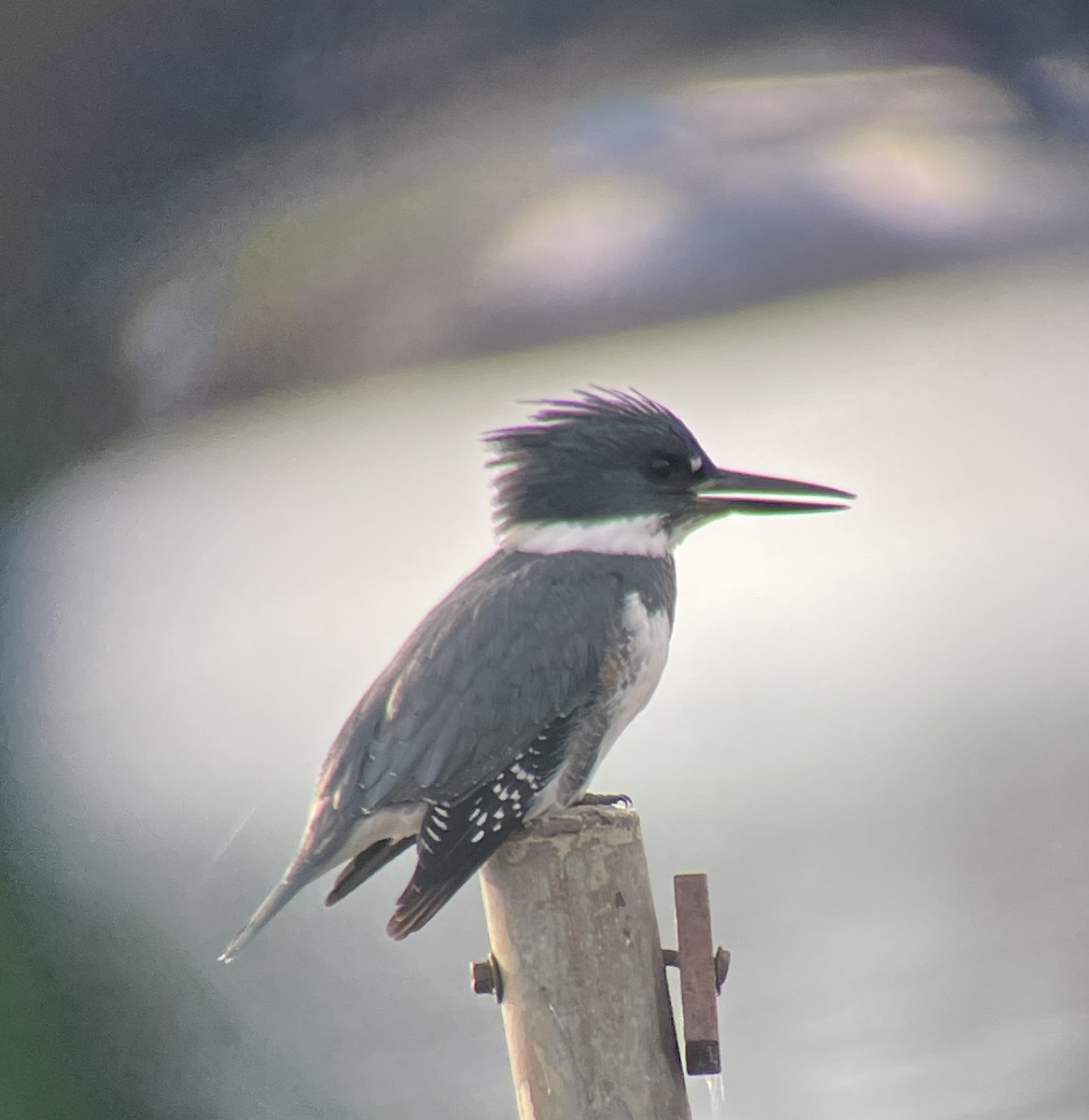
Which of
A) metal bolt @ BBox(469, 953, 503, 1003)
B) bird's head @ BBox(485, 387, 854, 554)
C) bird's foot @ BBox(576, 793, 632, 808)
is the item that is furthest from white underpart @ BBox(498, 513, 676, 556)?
metal bolt @ BBox(469, 953, 503, 1003)

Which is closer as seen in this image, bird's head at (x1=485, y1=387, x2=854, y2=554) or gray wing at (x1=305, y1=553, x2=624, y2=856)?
gray wing at (x1=305, y1=553, x2=624, y2=856)

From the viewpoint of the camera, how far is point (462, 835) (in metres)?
0.85

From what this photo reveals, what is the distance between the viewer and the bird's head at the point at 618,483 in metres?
0.99

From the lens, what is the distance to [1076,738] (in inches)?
85.7

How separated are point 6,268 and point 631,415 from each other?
1096 mm

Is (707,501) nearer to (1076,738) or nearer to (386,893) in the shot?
(386,893)

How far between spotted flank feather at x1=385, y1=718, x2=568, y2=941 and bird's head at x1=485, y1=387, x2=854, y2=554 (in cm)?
19

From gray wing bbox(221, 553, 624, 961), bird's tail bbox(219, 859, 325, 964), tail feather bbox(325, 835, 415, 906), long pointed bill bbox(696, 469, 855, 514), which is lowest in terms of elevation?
bird's tail bbox(219, 859, 325, 964)

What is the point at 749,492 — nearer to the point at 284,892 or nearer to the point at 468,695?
the point at 468,695

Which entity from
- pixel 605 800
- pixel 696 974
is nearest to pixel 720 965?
pixel 696 974

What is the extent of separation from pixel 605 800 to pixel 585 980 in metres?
0.14

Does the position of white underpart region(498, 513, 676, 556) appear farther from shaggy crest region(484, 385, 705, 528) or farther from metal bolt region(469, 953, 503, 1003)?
metal bolt region(469, 953, 503, 1003)

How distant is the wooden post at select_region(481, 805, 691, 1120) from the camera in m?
0.82

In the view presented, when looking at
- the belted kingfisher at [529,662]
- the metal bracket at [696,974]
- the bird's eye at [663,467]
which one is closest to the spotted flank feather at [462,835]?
the belted kingfisher at [529,662]
